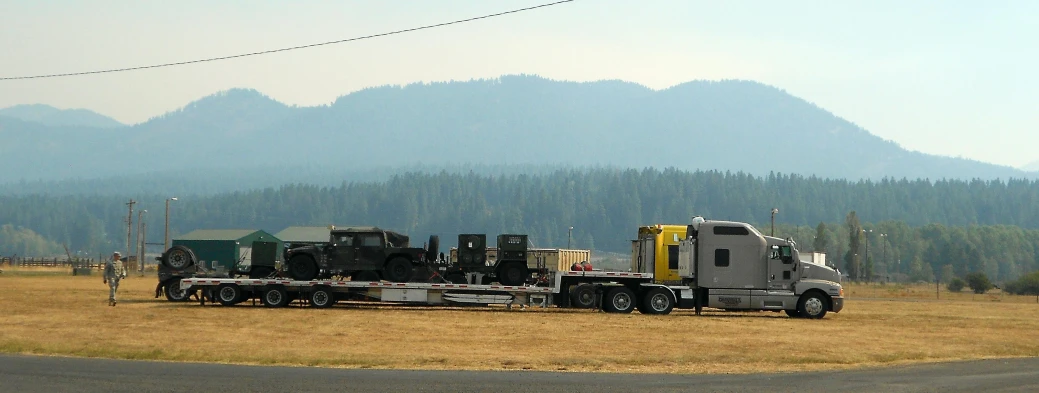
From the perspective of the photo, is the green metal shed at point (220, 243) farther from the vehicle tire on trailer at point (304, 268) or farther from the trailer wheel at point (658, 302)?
the trailer wheel at point (658, 302)

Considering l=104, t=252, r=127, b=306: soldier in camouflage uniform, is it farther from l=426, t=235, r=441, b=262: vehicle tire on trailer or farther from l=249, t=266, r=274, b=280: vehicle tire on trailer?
l=426, t=235, r=441, b=262: vehicle tire on trailer

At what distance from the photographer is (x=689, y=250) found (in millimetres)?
35156

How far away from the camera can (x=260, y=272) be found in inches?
1506

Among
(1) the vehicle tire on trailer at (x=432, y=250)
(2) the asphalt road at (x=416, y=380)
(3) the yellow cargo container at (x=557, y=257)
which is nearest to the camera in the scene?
(2) the asphalt road at (x=416, y=380)

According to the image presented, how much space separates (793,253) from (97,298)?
25041 millimetres

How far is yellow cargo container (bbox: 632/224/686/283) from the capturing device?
120 ft

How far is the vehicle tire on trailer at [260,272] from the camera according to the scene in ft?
125

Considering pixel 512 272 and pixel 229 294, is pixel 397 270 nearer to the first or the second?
pixel 512 272

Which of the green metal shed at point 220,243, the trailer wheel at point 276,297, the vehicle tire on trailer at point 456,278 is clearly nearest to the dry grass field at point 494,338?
the trailer wheel at point 276,297

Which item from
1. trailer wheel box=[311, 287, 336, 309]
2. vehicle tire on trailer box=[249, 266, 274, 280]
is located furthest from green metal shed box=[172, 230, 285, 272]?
trailer wheel box=[311, 287, 336, 309]

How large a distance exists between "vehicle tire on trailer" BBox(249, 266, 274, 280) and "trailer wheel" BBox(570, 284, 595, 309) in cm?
1081

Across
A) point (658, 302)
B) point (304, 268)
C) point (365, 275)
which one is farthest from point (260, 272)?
point (658, 302)

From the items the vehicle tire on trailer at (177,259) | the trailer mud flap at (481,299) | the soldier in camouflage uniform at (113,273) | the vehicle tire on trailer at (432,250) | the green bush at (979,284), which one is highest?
the vehicle tire on trailer at (432,250)

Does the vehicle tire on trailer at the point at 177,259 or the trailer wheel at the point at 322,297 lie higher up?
the vehicle tire on trailer at the point at 177,259
